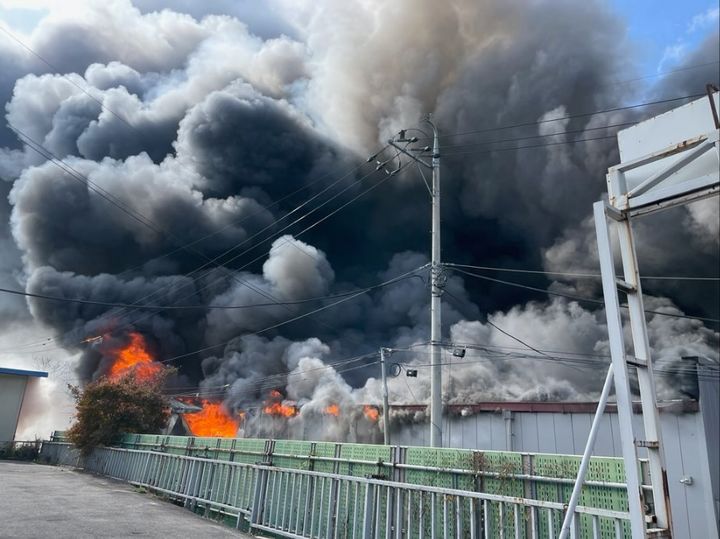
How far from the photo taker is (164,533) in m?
6.77

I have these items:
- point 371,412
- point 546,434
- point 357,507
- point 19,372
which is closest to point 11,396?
point 19,372

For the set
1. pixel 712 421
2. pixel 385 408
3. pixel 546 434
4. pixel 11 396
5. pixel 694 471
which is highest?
pixel 385 408

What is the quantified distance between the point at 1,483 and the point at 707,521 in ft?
46.4

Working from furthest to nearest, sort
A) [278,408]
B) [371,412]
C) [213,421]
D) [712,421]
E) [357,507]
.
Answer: [213,421]
[278,408]
[371,412]
[712,421]
[357,507]

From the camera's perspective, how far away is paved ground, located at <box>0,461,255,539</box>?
637cm

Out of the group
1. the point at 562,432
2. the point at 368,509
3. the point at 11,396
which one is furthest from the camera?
the point at 11,396

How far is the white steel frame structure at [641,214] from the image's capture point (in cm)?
340

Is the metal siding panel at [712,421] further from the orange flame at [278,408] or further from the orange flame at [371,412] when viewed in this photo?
the orange flame at [278,408]

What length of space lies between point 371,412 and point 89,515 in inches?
1284

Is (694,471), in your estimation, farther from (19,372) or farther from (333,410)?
(333,410)

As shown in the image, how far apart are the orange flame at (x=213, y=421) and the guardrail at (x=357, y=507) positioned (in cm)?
3822

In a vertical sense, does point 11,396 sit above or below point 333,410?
below

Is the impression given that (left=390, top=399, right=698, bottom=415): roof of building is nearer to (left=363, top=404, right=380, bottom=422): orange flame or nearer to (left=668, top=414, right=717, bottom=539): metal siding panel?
(left=668, top=414, right=717, bottom=539): metal siding panel

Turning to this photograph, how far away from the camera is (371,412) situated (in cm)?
3869
